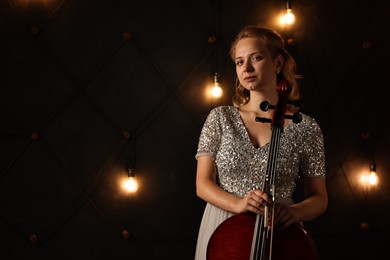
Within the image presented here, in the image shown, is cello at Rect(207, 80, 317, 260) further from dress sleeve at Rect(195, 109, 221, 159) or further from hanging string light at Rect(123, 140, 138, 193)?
hanging string light at Rect(123, 140, 138, 193)

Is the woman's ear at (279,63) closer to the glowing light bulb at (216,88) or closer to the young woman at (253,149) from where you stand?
the young woman at (253,149)

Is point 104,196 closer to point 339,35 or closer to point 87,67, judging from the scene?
point 87,67

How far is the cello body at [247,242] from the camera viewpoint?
1.49 metres

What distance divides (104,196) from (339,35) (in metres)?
1.29

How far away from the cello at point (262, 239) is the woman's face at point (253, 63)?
374 millimetres

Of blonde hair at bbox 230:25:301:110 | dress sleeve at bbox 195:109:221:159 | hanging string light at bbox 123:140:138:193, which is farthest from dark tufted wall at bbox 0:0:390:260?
dress sleeve at bbox 195:109:221:159

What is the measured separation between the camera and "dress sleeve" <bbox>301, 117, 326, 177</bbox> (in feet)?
6.29

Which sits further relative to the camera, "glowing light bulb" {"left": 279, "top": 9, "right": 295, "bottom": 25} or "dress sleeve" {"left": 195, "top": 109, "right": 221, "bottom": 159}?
"glowing light bulb" {"left": 279, "top": 9, "right": 295, "bottom": 25}

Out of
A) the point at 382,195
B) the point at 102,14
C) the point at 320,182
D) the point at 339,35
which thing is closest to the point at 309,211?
the point at 320,182

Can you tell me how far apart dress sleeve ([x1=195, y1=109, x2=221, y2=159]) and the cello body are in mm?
407

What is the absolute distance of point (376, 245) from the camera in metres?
2.46

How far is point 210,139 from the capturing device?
6.30 feet

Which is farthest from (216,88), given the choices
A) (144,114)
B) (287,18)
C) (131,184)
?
(131,184)

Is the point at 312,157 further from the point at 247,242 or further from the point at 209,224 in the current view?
the point at 247,242
